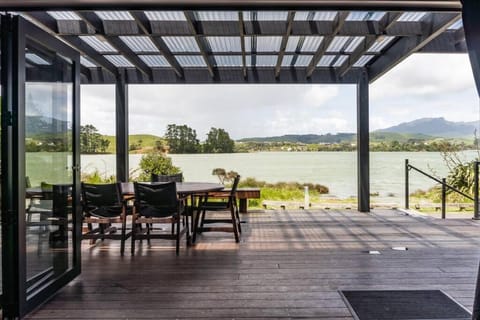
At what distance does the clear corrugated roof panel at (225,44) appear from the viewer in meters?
5.01

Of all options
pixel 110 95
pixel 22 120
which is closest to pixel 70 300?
pixel 22 120

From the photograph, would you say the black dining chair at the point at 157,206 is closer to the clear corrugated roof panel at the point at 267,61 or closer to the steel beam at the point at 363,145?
the clear corrugated roof panel at the point at 267,61

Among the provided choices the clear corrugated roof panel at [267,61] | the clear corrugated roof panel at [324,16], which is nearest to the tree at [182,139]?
the clear corrugated roof panel at [267,61]

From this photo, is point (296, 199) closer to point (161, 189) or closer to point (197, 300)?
point (161, 189)

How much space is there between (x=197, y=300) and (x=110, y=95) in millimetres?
5824

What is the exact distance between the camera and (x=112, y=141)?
7043 millimetres

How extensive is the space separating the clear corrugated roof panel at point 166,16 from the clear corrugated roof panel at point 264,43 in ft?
3.68

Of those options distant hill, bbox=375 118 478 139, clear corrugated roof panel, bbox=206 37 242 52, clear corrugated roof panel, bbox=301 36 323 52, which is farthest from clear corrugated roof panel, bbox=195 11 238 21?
distant hill, bbox=375 118 478 139

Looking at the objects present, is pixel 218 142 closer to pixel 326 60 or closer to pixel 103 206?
pixel 326 60

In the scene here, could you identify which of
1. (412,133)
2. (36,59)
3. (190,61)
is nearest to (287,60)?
(190,61)

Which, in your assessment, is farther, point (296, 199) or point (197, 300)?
point (296, 199)

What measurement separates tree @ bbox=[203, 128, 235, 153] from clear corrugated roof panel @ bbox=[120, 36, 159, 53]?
2.87 meters

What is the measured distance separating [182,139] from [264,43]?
138 inches

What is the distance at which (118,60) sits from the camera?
6230mm
